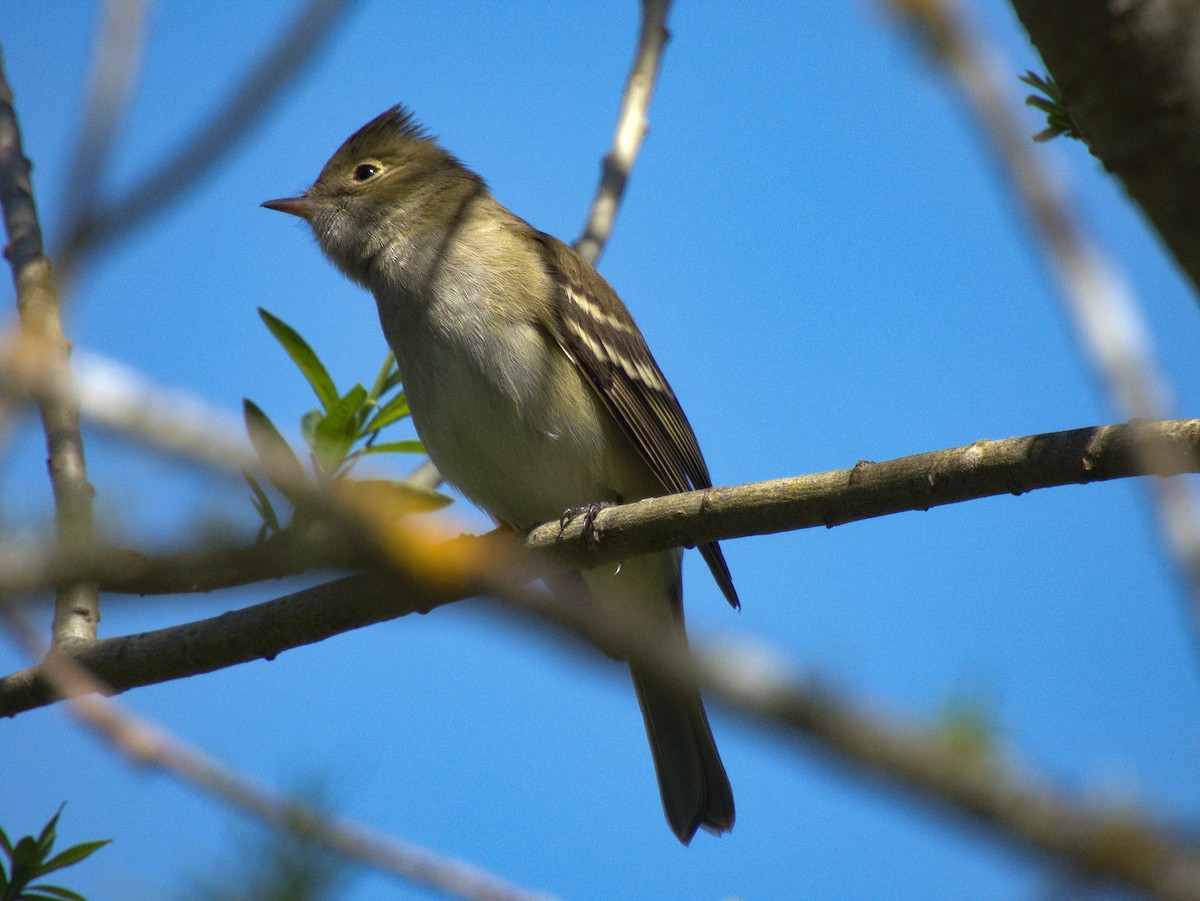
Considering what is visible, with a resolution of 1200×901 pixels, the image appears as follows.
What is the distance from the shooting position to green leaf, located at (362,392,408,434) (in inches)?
242

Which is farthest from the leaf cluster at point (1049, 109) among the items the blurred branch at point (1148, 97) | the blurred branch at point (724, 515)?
the blurred branch at point (1148, 97)

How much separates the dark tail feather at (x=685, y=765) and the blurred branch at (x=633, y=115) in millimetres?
3003

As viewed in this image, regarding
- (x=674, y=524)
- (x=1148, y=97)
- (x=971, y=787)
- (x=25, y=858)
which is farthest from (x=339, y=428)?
(x=971, y=787)

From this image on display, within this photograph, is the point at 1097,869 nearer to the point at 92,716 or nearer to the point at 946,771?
the point at 946,771

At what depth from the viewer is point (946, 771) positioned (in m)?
1.05

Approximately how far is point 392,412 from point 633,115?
251 centimetres

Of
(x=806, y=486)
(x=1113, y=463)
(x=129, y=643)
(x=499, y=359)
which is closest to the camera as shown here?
(x=1113, y=463)

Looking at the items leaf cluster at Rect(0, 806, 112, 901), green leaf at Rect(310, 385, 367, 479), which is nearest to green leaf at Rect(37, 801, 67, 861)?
leaf cluster at Rect(0, 806, 112, 901)

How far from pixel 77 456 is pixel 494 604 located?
4.33 m

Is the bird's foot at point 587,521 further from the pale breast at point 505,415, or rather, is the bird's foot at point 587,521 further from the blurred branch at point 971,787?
the blurred branch at point 971,787

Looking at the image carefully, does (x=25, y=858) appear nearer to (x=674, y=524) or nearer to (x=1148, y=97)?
(x=674, y=524)

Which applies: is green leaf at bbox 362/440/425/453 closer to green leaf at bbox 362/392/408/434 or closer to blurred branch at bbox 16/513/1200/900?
green leaf at bbox 362/392/408/434

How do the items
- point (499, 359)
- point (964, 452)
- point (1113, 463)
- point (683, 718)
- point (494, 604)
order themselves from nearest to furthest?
point (494, 604)
point (1113, 463)
point (964, 452)
point (499, 359)
point (683, 718)

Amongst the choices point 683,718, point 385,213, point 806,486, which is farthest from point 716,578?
point 385,213
